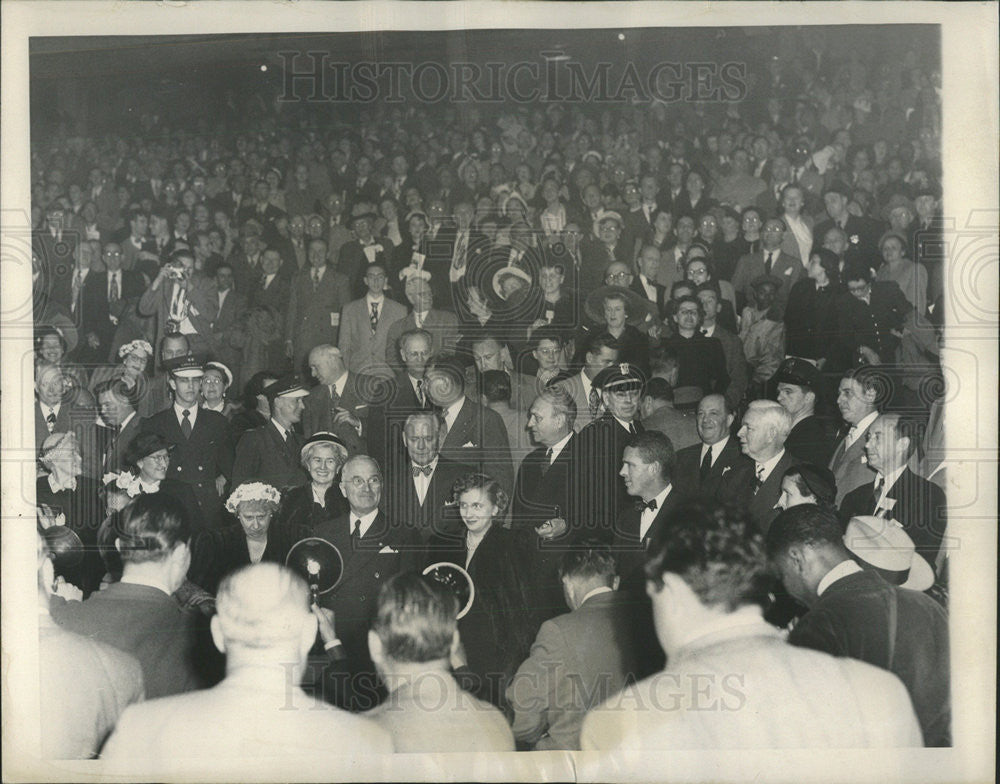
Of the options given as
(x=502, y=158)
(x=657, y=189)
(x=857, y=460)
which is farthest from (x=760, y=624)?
(x=502, y=158)

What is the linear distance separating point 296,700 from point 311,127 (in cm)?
217

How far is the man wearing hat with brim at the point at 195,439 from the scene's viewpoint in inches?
121

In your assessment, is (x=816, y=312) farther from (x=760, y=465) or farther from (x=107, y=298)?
(x=107, y=298)

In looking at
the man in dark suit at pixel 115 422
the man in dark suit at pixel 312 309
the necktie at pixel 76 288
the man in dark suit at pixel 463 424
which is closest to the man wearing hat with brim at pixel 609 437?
the man in dark suit at pixel 463 424

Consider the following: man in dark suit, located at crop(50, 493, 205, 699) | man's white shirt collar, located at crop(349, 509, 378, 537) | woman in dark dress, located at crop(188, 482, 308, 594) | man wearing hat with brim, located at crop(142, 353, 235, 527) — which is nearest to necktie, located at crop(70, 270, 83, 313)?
man wearing hat with brim, located at crop(142, 353, 235, 527)

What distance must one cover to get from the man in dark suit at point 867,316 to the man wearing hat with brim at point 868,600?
630 mm

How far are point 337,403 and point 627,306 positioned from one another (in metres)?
1.17

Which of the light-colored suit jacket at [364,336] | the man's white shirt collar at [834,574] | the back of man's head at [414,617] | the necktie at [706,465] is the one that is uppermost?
the light-colored suit jacket at [364,336]

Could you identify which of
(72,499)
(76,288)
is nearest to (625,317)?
(76,288)

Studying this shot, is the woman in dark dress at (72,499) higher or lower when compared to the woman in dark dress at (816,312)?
lower

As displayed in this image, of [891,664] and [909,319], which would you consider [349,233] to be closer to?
[909,319]

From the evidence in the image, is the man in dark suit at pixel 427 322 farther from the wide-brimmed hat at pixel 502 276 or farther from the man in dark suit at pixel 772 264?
the man in dark suit at pixel 772 264

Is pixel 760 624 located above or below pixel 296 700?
above

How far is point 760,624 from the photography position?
120 inches
